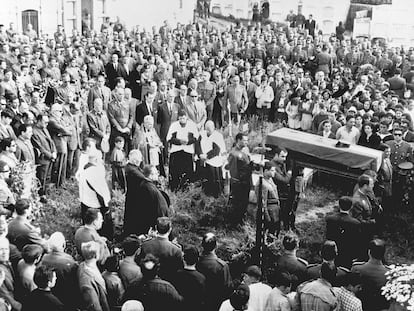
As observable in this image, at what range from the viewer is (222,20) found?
31.4 metres

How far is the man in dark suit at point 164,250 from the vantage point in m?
6.92

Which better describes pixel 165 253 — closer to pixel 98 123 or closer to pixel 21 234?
pixel 21 234

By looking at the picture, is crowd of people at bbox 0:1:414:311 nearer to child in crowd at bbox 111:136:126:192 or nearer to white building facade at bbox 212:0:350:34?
child in crowd at bbox 111:136:126:192

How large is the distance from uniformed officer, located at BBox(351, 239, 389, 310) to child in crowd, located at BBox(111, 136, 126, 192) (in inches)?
193

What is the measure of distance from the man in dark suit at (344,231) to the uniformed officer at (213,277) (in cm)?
187

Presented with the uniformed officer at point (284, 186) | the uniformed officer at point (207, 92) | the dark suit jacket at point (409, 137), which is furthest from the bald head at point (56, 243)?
the uniformed officer at point (207, 92)

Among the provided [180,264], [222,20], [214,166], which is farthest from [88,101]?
[222,20]

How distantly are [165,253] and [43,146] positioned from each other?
4238 mm

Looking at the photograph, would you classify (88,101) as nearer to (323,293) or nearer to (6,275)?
(6,275)

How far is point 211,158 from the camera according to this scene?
36.1 ft

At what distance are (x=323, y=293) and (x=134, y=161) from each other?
3558mm

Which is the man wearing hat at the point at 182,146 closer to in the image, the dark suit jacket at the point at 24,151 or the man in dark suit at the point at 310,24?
the dark suit jacket at the point at 24,151

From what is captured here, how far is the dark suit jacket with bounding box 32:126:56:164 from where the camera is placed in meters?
10.4

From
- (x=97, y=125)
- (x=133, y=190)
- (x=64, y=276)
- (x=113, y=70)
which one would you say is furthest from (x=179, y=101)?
(x=64, y=276)
